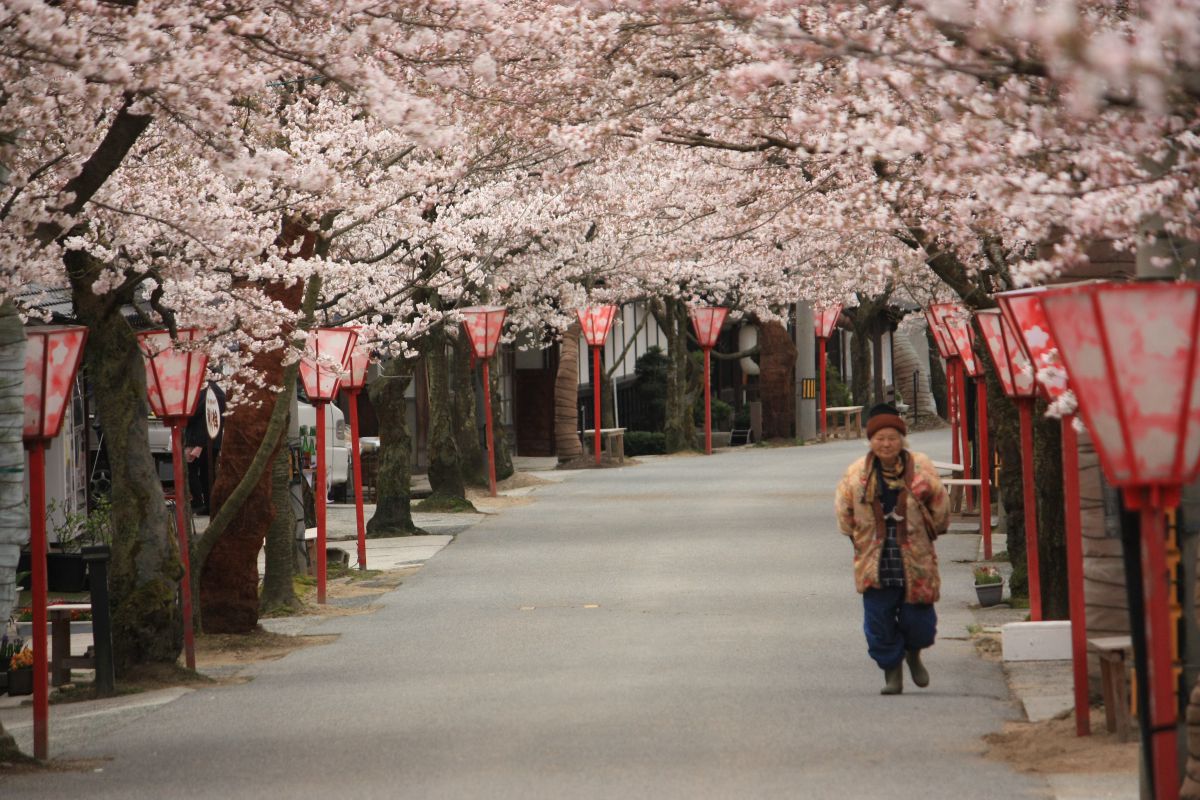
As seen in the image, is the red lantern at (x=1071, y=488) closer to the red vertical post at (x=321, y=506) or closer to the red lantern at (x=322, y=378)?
the red lantern at (x=322, y=378)

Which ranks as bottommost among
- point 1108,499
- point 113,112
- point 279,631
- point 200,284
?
point 279,631

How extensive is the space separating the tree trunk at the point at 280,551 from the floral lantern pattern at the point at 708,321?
79.1 ft

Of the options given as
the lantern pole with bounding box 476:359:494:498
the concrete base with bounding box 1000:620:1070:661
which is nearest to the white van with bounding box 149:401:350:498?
the lantern pole with bounding box 476:359:494:498

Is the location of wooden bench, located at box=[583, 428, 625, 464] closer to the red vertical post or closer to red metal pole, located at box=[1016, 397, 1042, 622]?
the red vertical post

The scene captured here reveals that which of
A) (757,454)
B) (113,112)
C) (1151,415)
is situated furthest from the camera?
(757,454)

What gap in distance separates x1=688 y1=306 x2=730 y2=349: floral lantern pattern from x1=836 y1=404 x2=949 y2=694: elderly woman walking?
30618 mm

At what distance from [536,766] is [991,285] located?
9.54m

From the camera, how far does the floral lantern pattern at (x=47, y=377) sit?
406 inches

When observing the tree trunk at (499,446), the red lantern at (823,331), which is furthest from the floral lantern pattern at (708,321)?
the tree trunk at (499,446)

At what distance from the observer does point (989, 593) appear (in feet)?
54.5

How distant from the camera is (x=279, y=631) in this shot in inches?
674

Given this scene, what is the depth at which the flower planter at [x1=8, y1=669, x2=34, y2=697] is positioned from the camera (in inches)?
532

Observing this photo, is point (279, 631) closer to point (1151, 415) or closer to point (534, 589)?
point (534, 589)

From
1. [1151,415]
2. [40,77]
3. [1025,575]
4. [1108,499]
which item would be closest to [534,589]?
[1025,575]
